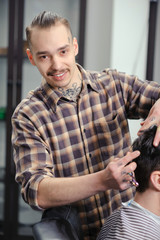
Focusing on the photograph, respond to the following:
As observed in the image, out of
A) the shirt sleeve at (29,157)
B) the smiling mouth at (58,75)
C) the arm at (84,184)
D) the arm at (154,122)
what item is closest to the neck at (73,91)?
the smiling mouth at (58,75)

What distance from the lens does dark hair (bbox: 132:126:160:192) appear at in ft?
4.65

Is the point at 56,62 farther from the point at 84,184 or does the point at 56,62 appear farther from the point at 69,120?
the point at 84,184

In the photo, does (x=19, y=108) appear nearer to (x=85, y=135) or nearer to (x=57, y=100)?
(x=57, y=100)

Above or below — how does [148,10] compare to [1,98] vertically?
above

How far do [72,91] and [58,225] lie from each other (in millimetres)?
741

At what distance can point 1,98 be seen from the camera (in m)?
3.62

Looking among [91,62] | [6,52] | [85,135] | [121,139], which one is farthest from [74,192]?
[6,52]

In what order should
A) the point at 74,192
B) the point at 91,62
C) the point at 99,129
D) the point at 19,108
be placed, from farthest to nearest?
1. the point at 91,62
2. the point at 99,129
3. the point at 19,108
4. the point at 74,192

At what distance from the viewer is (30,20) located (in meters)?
3.45

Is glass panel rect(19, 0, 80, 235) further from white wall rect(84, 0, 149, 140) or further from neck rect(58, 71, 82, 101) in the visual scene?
neck rect(58, 71, 82, 101)

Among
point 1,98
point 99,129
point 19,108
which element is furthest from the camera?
point 1,98

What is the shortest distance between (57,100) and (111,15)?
1607 mm

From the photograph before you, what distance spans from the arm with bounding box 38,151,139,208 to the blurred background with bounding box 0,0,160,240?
162 centimetres

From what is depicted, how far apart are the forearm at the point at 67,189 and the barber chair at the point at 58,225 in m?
0.06
